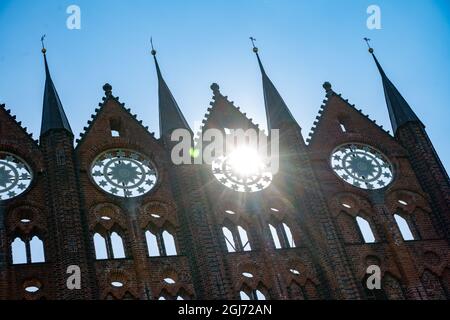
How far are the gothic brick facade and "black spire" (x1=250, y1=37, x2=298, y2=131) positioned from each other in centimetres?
19

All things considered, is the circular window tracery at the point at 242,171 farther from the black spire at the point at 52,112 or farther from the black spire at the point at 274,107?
the black spire at the point at 52,112

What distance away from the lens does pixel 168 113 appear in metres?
29.8

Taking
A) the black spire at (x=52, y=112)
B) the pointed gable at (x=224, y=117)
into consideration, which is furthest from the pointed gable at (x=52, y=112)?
the pointed gable at (x=224, y=117)

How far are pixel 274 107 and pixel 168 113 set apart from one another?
174 inches

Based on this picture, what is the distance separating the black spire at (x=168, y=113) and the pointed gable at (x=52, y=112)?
11.5ft

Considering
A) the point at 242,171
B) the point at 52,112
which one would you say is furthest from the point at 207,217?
the point at 52,112

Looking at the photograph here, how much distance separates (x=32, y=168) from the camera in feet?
86.0

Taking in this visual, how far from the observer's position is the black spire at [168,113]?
95.0ft

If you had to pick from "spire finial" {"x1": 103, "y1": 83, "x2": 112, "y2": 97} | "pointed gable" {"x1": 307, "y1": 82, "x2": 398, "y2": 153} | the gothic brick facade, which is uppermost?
"spire finial" {"x1": 103, "y1": 83, "x2": 112, "y2": 97}

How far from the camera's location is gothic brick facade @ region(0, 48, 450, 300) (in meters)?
24.1

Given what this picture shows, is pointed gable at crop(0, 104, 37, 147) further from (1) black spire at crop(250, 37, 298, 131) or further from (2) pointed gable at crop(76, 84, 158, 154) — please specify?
(1) black spire at crop(250, 37, 298, 131)

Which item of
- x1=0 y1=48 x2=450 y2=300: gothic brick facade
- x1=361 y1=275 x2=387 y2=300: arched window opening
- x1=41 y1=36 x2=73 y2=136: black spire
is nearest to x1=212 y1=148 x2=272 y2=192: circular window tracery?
x1=0 y1=48 x2=450 y2=300: gothic brick facade

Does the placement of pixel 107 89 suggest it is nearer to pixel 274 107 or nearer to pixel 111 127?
pixel 111 127
